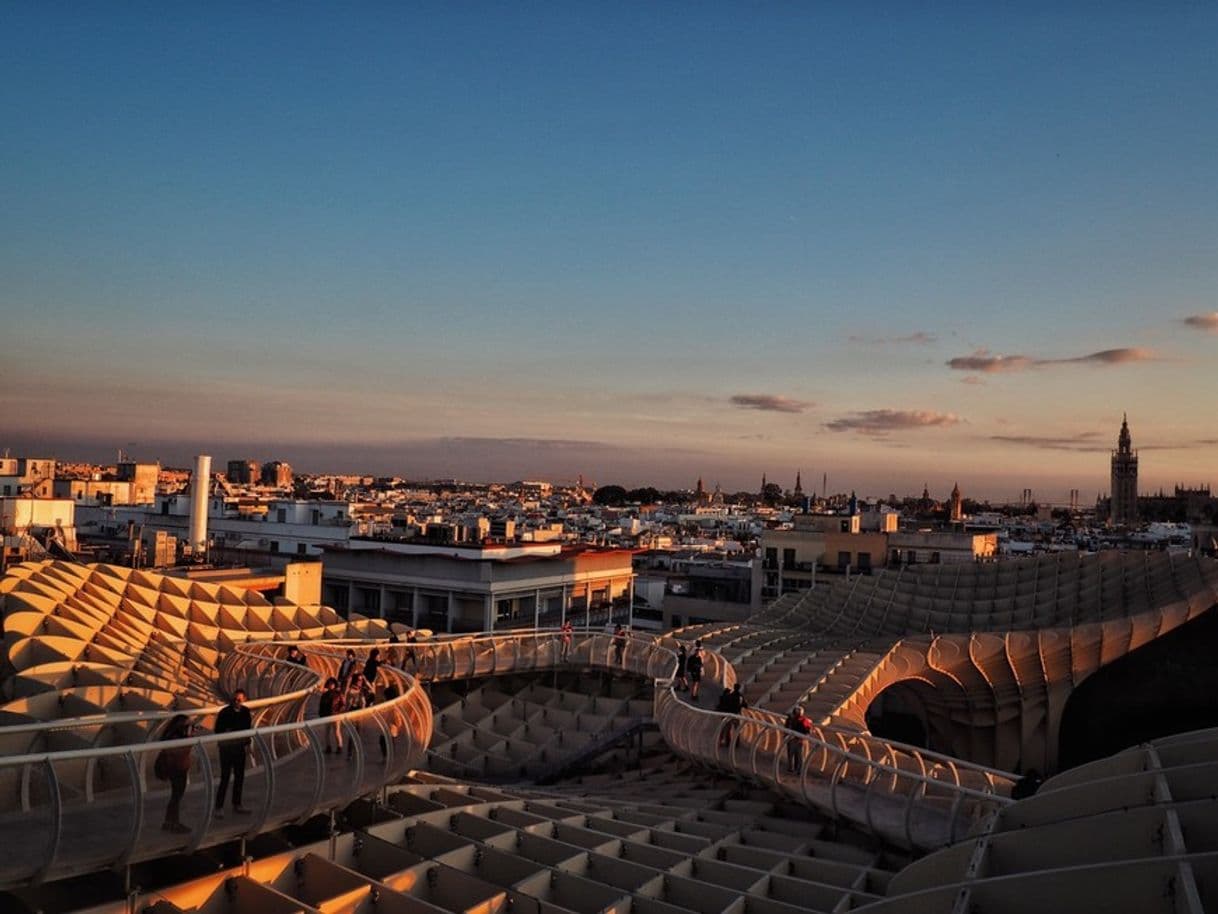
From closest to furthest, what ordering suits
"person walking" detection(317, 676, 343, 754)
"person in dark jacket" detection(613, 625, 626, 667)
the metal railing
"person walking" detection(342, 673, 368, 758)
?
1. the metal railing
2. "person walking" detection(317, 676, 343, 754)
3. "person walking" detection(342, 673, 368, 758)
4. "person in dark jacket" detection(613, 625, 626, 667)

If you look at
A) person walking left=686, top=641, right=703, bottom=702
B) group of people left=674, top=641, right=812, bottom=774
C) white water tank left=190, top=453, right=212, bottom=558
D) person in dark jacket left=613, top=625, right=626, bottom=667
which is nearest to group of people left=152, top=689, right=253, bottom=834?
group of people left=674, top=641, right=812, bottom=774

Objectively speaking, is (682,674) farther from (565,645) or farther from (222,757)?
(222,757)

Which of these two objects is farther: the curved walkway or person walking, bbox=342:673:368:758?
person walking, bbox=342:673:368:758

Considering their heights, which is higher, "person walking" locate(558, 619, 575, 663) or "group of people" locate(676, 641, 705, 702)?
"group of people" locate(676, 641, 705, 702)

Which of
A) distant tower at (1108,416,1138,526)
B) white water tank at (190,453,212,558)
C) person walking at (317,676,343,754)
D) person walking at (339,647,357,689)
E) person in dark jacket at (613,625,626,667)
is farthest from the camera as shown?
distant tower at (1108,416,1138,526)

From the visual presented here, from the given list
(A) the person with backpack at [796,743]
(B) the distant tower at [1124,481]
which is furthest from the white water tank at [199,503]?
(B) the distant tower at [1124,481]

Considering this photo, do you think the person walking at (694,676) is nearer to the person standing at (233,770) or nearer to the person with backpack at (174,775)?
the person standing at (233,770)

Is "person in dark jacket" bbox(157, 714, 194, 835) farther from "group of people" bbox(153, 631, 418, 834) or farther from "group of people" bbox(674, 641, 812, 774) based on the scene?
"group of people" bbox(674, 641, 812, 774)
